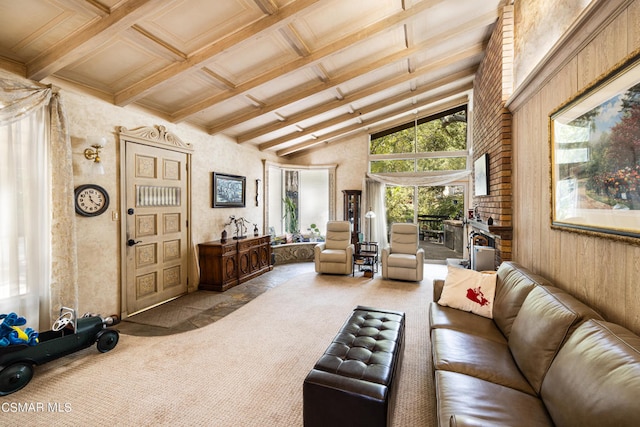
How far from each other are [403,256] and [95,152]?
4.55 meters

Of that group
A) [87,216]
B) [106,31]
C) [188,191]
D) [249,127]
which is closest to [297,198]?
[249,127]

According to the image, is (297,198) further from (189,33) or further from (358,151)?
(189,33)

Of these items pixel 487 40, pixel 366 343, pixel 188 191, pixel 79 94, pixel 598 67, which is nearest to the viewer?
pixel 598 67

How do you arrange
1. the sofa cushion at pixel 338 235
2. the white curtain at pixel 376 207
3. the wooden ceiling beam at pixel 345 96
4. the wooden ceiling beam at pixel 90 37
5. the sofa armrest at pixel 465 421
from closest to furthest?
the sofa armrest at pixel 465 421, the wooden ceiling beam at pixel 90 37, the wooden ceiling beam at pixel 345 96, the sofa cushion at pixel 338 235, the white curtain at pixel 376 207

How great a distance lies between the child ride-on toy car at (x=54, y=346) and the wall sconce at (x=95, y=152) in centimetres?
139

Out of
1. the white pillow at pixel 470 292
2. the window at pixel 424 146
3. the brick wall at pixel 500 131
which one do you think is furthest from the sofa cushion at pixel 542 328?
the window at pixel 424 146

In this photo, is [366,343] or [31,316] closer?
[366,343]

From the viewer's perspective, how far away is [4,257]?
2.34m

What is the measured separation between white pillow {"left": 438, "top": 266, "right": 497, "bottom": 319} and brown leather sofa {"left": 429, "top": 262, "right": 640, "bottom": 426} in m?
0.28

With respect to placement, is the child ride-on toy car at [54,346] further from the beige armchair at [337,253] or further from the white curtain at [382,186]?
the white curtain at [382,186]

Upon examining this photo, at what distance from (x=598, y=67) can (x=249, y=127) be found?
459 cm

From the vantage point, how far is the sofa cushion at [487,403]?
120cm

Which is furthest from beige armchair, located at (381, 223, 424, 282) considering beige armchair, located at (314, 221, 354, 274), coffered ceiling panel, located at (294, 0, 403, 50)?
coffered ceiling panel, located at (294, 0, 403, 50)

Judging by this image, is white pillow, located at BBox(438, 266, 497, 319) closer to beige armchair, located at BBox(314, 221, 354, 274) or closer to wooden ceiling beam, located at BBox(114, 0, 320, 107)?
beige armchair, located at BBox(314, 221, 354, 274)
